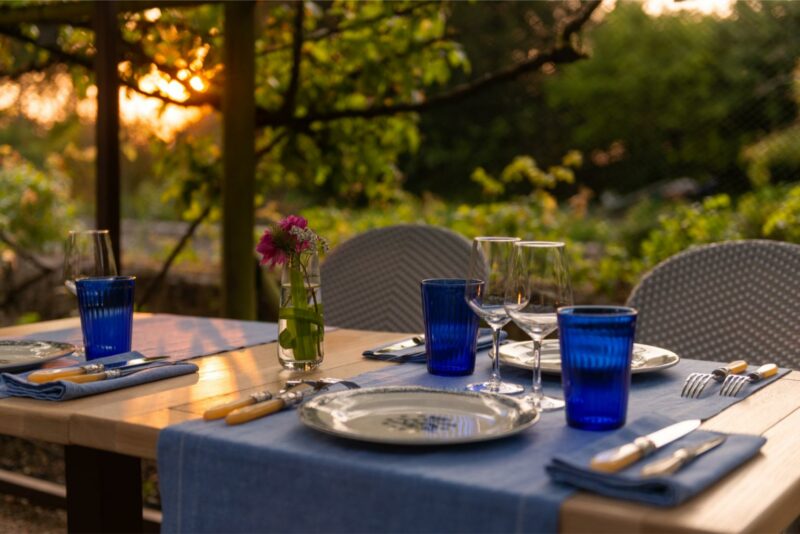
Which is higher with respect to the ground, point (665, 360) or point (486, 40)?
point (486, 40)

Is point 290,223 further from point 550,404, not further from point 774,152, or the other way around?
point 774,152

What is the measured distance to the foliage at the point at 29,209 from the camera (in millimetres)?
4703

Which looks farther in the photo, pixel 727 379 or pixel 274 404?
pixel 727 379

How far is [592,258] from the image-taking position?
3951 mm

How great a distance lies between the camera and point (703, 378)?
47.9 inches

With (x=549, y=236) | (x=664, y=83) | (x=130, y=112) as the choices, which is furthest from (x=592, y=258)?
(x=664, y=83)

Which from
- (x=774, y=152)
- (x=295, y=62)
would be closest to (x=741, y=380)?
(x=295, y=62)

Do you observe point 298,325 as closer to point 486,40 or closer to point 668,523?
point 668,523

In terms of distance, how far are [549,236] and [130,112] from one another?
203cm

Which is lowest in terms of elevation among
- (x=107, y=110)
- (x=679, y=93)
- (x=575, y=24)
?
(x=107, y=110)

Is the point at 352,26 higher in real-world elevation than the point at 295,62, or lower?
higher

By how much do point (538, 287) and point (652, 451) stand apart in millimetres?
256

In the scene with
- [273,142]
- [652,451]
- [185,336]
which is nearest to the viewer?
[652,451]

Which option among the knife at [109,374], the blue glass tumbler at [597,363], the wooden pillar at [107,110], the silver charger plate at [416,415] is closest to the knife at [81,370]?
the knife at [109,374]
